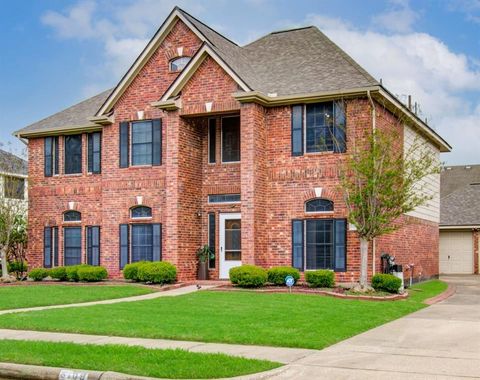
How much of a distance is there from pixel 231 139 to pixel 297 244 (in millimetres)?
4431

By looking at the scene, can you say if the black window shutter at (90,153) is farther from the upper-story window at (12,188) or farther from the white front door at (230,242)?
the white front door at (230,242)

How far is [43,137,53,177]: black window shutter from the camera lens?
27.5 m

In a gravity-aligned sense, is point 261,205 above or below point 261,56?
below

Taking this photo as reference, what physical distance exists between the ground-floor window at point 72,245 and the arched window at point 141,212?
9.85 feet

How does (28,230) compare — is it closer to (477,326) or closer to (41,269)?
(41,269)

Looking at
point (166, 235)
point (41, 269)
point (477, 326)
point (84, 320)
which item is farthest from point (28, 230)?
point (477, 326)

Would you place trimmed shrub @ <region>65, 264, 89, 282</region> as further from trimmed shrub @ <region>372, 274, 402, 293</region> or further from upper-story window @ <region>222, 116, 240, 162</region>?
trimmed shrub @ <region>372, 274, 402, 293</region>

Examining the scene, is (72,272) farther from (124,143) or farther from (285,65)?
(285,65)

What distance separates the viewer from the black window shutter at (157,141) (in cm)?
2428

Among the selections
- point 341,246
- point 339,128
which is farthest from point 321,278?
point 339,128

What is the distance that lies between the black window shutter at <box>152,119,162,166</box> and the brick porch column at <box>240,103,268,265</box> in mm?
3556

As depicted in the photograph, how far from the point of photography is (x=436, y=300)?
19.3 metres

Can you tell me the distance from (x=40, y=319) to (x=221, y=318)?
369 cm

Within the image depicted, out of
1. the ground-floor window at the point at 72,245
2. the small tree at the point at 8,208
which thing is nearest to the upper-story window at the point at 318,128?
the ground-floor window at the point at 72,245
